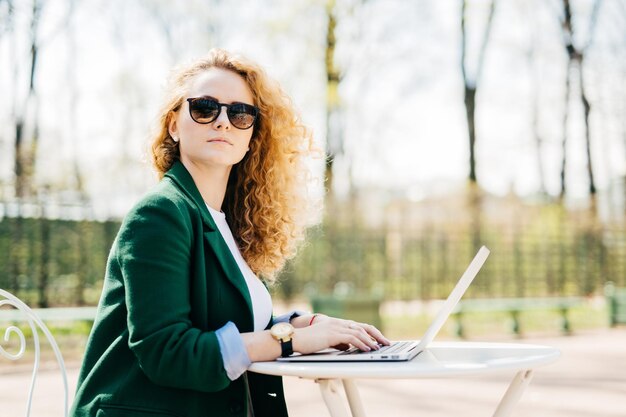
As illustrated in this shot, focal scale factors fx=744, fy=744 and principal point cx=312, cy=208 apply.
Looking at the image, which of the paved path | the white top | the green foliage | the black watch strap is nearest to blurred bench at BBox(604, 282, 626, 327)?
the green foliage

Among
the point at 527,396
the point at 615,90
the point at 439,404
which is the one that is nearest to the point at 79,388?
the point at 439,404

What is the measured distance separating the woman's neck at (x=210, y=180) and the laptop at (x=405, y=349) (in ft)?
1.92

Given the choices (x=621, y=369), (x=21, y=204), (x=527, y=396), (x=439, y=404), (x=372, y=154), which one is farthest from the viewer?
(x=372, y=154)

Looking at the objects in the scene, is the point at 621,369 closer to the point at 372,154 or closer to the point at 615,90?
the point at 372,154

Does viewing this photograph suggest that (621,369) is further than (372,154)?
No

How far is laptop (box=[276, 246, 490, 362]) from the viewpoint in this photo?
189 centimetres

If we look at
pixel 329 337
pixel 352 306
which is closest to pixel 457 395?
pixel 352 306

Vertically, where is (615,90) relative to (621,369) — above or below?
above

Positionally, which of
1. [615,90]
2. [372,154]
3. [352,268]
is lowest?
[352,268]

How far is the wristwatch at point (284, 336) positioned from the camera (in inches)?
76.7

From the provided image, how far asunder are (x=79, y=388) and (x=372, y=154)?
58.0 feet

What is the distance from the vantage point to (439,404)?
6.02m

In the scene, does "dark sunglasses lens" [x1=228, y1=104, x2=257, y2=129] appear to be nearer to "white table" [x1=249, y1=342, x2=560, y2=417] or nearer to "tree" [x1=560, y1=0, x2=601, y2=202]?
"white table" [x1=249, y1=342, x2=560, y2=417]

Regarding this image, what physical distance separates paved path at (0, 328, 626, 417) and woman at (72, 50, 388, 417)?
3.09 m
